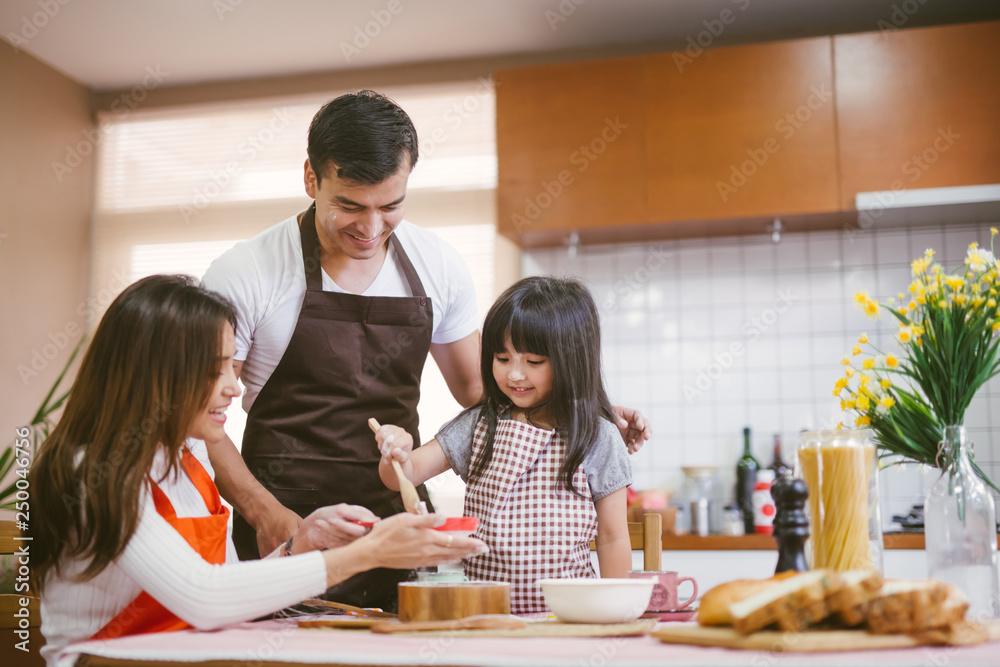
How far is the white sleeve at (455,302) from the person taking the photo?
1.90 metres

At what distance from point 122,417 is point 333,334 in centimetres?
61

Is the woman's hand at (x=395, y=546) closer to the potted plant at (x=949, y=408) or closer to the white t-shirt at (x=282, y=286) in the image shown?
the potted plant at (x=949, y=408)

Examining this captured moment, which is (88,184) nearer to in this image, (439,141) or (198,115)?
(198,115)

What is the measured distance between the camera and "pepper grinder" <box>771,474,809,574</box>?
1.04 metres

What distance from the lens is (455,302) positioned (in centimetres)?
192

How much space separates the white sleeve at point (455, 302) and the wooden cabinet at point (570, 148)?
1.42 m

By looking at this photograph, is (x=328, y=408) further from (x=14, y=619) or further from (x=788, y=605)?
(x=788, y=605)

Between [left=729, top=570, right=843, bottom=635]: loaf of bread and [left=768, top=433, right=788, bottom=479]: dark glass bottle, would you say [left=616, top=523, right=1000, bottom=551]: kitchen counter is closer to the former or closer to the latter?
[left=768, top=433, right=788, bottom=479]: dark glass bottle

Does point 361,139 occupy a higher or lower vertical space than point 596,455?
higher

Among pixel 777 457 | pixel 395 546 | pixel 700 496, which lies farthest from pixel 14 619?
pixel 777 457

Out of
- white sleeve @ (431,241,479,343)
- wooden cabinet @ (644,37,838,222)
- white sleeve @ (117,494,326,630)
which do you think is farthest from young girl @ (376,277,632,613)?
wooden cabinet @ (644,37,838,222)

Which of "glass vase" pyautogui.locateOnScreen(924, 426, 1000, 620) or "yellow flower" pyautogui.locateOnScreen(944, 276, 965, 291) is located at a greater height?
"yellow flower" pyautogui.locateOnScreen(944, 276, 965, 291)

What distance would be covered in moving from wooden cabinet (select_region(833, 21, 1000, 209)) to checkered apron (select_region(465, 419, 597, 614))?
1968 millimetres

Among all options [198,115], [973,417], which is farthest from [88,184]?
[973,417]
